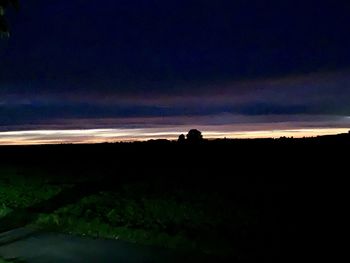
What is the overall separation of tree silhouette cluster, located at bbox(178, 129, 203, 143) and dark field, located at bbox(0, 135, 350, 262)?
15.1m

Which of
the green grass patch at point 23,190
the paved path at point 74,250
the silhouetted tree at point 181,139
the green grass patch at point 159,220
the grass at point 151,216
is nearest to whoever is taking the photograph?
the paved path at point 74,250

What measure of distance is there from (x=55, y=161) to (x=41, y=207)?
16169 mm

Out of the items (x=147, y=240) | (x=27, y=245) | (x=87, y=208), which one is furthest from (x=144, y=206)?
(x=27, y=245)

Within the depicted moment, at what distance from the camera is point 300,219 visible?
41.9 ft

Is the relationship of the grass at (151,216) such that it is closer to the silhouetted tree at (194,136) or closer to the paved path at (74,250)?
the paved path at (74,250)

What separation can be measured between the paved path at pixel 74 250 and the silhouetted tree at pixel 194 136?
33056 millimetres

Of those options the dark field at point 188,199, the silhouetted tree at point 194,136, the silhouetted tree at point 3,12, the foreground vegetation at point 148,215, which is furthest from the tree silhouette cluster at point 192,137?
the silhouetted tree at point 3,12

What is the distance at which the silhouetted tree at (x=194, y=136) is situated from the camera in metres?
44.8

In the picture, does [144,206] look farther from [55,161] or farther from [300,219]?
[55,161]

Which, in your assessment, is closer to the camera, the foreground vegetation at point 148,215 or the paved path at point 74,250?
the paved path at point 74,250

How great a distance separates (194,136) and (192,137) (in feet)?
1.09

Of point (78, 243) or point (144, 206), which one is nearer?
point (78, 243)

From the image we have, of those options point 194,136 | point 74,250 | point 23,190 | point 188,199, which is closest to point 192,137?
point 194,136

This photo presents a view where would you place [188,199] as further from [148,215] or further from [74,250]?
[74,250]
